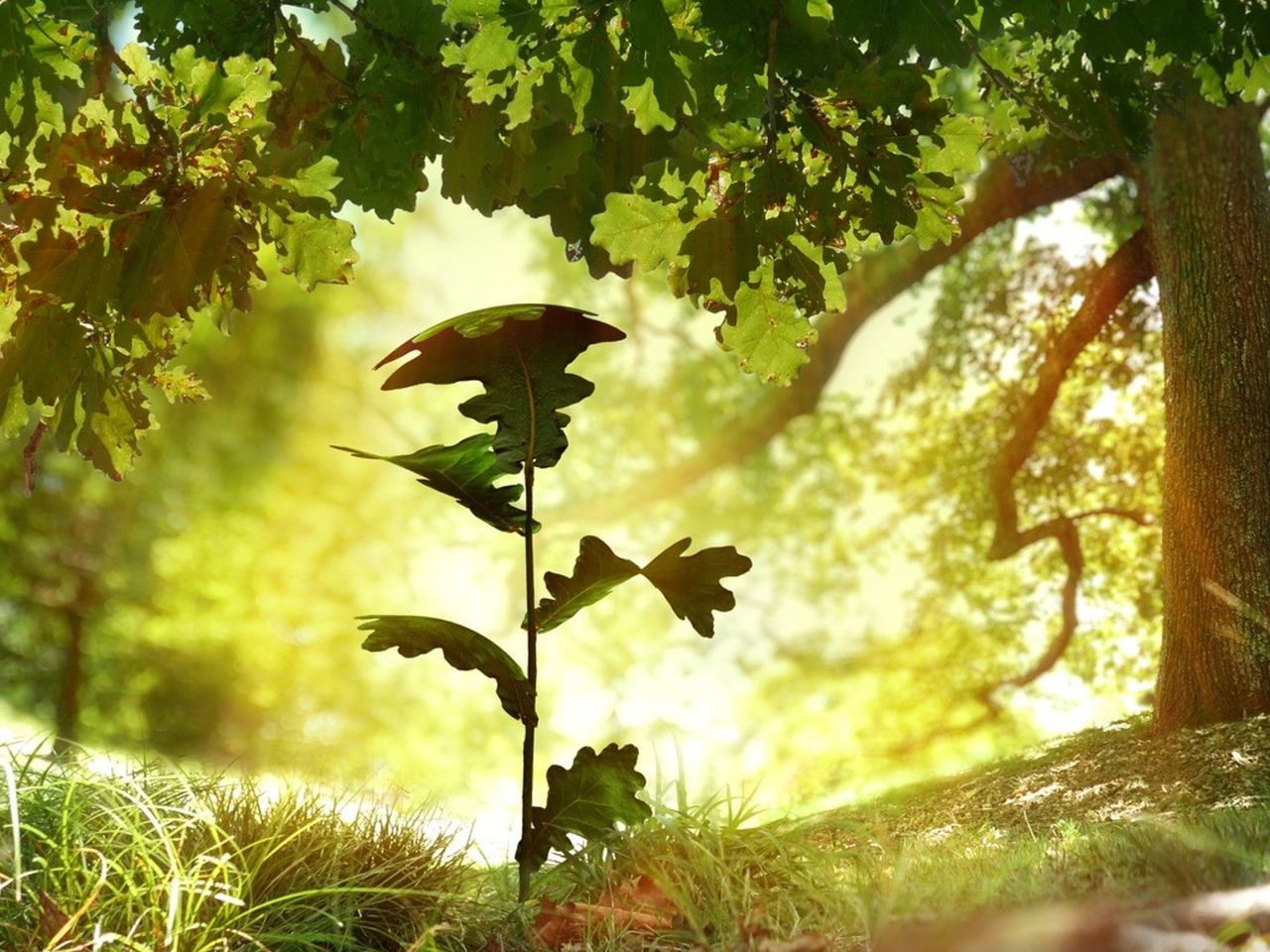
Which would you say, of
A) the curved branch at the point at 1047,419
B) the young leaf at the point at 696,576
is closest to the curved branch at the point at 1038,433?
the curved branch at the point at 1047,419

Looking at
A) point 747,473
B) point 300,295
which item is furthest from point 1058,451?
point 300,295

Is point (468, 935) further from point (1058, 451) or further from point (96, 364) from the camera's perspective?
point (1058, 451)

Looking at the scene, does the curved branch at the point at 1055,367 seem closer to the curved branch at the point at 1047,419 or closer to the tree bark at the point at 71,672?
the curved branch at the point at 1047,419

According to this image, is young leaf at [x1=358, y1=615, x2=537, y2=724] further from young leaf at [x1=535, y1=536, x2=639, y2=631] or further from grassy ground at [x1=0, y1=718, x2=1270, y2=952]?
grassy ground at [x1=0, y1=718, x2=1270, y2=952]

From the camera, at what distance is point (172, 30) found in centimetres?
326

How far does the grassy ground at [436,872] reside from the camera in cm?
196

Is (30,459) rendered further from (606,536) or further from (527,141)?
(606,536)

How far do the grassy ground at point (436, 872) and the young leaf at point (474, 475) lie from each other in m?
0.84

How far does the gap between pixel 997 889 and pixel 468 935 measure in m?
1.17

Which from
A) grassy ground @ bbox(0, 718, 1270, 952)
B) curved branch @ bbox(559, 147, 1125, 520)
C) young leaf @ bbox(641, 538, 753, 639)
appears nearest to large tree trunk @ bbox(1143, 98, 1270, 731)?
curved branch @ bbox(559, 147, 1125, 520)

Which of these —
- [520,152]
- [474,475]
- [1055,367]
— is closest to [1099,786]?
[474,475]

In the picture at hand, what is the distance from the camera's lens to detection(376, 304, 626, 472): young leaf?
2.38 m

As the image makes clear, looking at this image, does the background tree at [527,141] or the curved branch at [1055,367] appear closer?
the background tree at [527,141]

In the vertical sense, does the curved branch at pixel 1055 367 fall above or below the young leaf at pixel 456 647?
above
